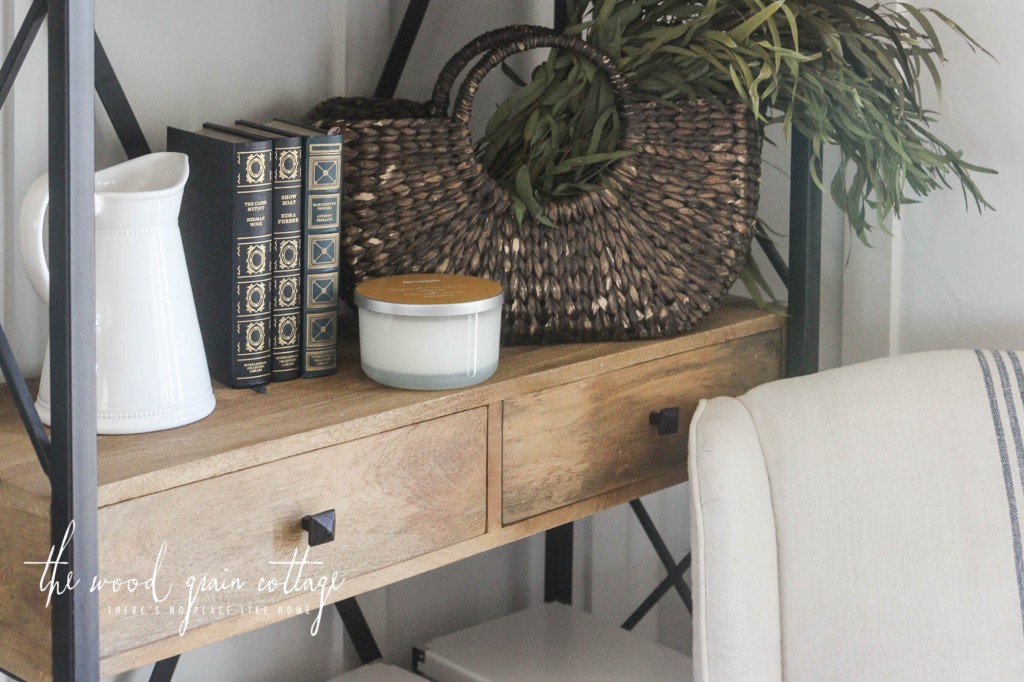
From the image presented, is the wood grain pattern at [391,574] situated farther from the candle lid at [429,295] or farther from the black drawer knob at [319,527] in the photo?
the candle lid at [429,295]

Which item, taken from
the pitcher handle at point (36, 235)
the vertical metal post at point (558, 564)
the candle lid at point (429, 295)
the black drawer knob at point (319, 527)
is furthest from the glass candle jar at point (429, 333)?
the vertical metal post at point (558, 564)

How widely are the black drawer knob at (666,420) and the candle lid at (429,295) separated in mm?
228

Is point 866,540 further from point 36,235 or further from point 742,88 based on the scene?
point 36,235

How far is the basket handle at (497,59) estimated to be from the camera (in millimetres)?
998

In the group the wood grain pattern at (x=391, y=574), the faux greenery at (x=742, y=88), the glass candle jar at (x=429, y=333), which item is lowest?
the wood grain pattern at (x=391, y=574)

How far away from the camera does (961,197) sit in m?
1.20

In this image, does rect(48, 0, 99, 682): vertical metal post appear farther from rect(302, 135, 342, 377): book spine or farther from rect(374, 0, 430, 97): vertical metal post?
rect(374, 0, 430, 97): vertical metal post

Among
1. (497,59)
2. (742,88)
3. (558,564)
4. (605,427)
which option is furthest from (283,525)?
(558,564)

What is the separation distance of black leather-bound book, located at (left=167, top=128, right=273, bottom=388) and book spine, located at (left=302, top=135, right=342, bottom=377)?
35 millimetres

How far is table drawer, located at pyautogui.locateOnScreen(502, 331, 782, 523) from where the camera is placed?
98 cm

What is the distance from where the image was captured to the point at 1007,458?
953 mm

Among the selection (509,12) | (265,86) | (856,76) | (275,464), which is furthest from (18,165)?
(856,76)

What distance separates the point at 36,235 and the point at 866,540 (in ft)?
2.23

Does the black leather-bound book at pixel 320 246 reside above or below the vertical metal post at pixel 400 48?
below
